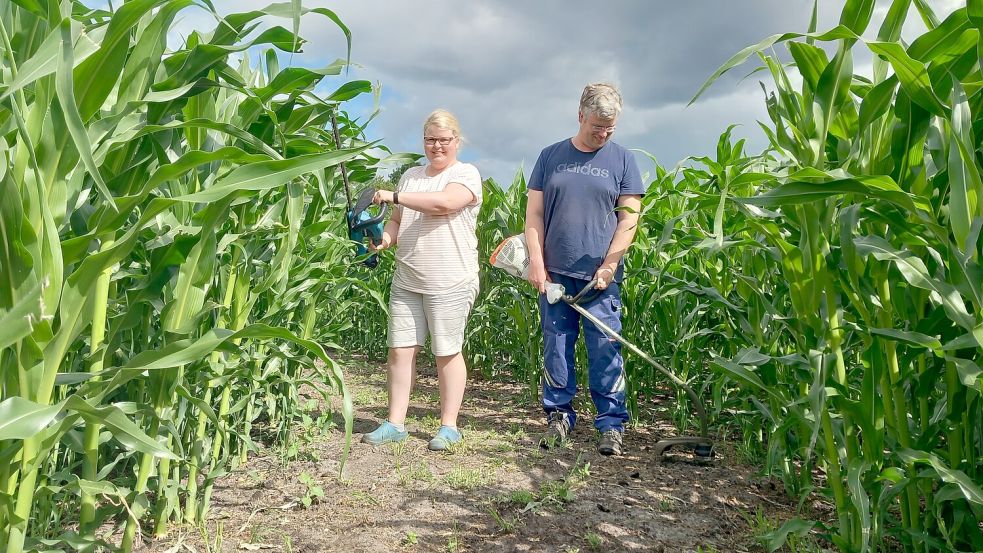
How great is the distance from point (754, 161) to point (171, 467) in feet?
7.37

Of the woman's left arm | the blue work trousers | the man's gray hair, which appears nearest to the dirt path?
the blue work trousers

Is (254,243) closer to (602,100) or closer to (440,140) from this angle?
(440,140)

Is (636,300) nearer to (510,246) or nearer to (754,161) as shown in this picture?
(510,246)

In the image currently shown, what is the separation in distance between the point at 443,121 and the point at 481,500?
73.0 inches

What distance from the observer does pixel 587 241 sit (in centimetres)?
362

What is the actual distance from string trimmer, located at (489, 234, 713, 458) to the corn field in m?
0.82

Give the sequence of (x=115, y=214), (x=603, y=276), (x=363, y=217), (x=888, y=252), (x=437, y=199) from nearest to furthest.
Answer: (x=115, y=214), (x=888, y=252), (x=363, y=217), (x=437, y=199), (x=603, y=276)

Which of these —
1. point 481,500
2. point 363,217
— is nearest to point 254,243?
point 363,217

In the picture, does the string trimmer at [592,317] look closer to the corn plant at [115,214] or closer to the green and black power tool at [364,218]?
the green and black power tool at [364,218]

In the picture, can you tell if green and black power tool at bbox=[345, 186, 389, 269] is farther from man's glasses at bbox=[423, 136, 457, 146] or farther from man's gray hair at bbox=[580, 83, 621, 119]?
man's gray hair at bbox=[580, 83, 621, 119]

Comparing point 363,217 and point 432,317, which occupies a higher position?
point 363,217

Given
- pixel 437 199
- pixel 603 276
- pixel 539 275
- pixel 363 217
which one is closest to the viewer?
pixel 363 217

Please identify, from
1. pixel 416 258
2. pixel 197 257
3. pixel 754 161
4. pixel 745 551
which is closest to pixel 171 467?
pixel 197 257

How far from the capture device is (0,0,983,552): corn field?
1.32 meters
